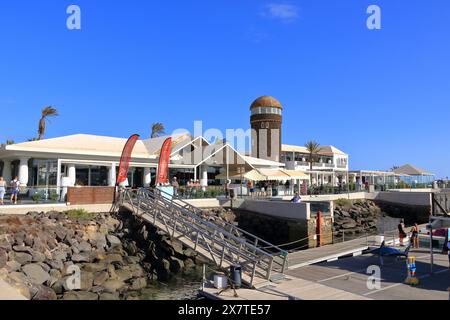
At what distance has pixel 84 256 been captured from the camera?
56.0ft

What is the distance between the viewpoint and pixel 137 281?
1559cm

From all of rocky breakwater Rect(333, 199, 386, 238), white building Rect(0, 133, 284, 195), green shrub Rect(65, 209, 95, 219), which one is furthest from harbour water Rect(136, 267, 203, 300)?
rocky breakwater Rect(333, 199, 386, 238)

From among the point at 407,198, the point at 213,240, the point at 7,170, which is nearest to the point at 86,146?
the point at 7,170

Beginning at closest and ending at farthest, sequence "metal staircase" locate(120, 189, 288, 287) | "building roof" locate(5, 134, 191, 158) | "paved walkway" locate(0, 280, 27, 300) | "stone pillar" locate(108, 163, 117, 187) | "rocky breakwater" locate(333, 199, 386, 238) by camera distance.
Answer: "paved walkway" locate(0, 280, 27, 300) → "metal staircase" locate(120, 189, 288, 287) → "building roof" locate(5, 134, 191, 158) → "stone pillar" locate(108, 163, 117, 187) → "rocky breakwater" locate(333, 199, 386, 238)

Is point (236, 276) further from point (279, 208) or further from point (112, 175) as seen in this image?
point (112, 175)

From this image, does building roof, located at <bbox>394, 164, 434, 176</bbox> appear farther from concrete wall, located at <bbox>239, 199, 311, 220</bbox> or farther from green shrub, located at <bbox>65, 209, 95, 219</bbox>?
green shrub, located at <bbox>65, 209, 95, 219</bbox>

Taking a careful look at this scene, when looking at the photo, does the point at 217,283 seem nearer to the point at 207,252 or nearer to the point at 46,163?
the point at 207,252

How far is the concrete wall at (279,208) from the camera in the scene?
79.3 feet

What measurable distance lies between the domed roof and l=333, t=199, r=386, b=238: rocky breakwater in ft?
72.9

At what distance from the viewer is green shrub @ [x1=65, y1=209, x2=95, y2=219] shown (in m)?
20.0

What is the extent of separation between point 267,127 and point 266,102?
12.7ft

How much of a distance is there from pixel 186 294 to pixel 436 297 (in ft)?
29.9

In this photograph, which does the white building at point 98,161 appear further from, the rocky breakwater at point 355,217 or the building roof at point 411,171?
the building roof at point 411,171
